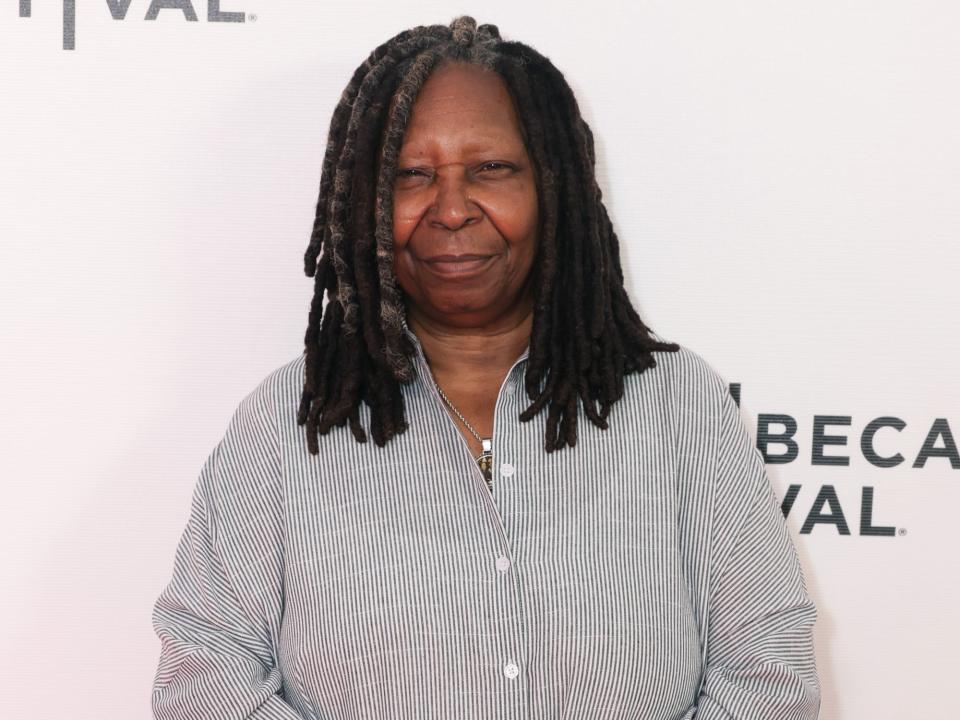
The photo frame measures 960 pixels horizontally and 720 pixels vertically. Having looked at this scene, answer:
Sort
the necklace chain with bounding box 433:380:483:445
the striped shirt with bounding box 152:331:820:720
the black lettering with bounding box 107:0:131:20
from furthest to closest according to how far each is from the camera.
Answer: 1. the black lettering with bounding box 107:0:131:20
2. the necklace chain with bounding box 433:380:483:445
3. the striped shirt with bounding box 152:331:820:720

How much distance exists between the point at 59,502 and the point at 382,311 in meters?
0.67

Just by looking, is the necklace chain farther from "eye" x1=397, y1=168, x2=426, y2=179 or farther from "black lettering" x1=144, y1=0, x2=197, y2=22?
"black lettering" x1=144, y1=0, x2=197, y2=22

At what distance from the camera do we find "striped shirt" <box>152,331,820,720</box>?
1.28 meters

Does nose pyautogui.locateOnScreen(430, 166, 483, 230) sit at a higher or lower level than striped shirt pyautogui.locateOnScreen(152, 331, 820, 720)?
higher

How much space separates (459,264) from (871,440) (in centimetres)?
76

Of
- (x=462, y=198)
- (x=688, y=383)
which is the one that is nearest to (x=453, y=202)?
(x=462, y=198)

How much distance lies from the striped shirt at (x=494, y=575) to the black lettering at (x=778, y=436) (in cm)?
26

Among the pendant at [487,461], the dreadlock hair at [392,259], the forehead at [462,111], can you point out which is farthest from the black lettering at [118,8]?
the pendant at [487,461]

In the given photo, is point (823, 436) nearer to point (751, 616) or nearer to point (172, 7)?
point (751, 616)

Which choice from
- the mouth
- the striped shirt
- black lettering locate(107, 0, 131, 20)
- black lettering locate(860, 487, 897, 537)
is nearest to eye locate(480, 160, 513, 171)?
the mouth

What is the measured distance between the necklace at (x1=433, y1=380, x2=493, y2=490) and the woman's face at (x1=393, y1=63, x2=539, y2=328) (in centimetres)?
13

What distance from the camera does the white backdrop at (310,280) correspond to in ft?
5.31

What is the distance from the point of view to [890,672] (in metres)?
1.70

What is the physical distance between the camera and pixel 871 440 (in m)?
1.67
